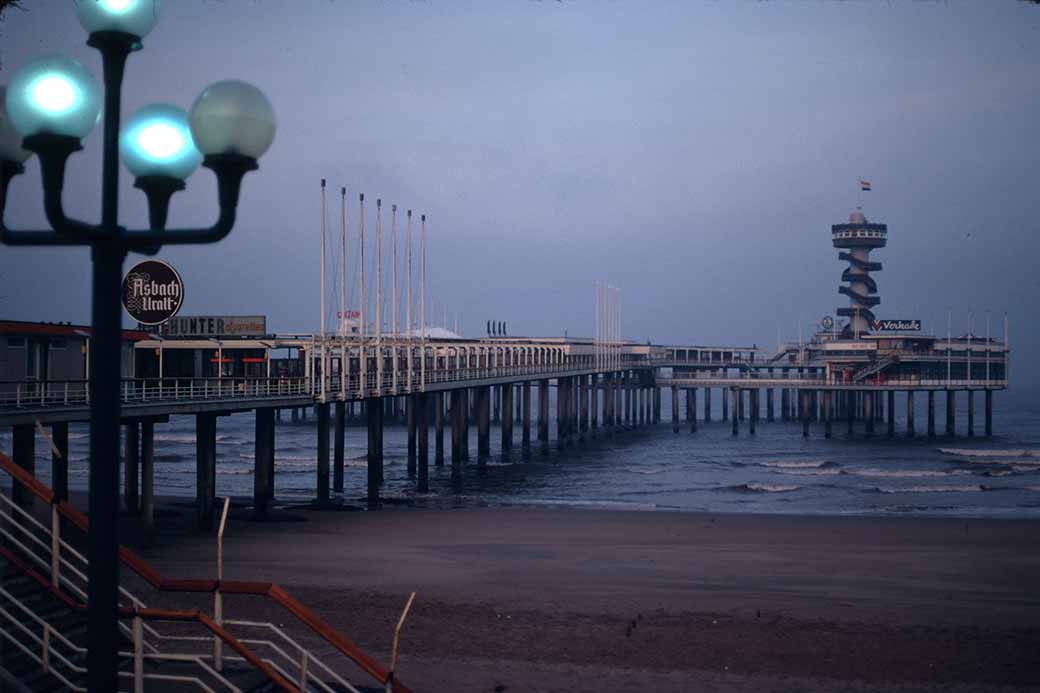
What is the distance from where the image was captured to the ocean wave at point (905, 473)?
48.1m

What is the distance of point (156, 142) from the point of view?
4199mm

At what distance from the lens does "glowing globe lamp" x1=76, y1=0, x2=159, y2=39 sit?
384 centimetres

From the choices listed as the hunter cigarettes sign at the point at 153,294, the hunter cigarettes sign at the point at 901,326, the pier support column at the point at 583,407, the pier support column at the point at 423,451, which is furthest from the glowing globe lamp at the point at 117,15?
the hunter cigarettes sign at the point at 901,326

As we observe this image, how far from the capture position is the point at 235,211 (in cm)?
388

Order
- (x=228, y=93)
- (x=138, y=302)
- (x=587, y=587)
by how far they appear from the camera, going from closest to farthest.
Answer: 1. (x=228, y=93)
2. (x=587, y=587)
3. (x=138, y=302)

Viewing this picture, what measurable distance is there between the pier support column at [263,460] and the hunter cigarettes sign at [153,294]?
14.0ft

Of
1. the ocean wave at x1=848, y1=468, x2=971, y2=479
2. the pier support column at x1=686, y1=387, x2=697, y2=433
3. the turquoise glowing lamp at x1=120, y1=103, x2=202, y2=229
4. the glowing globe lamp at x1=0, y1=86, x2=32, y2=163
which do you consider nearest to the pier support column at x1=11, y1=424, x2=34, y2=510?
the glowing globe lamp at x1=0, y1=86, x2=32, y2=163

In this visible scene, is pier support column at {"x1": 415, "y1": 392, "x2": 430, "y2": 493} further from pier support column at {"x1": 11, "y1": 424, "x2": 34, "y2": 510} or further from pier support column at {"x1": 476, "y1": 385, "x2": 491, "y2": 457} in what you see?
pier support column at {"x1": 11, "y1": 424, "x2": 34, "y2": 510}

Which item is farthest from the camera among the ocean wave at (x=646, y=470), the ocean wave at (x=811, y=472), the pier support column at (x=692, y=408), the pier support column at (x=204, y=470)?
the pier support column at (x=692, y=408)

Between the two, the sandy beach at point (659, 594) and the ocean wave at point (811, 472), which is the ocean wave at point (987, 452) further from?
the sandy beach at point (659, 594)

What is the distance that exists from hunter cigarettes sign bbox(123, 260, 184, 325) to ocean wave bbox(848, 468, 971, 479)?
115 ft

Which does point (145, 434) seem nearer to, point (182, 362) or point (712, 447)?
point (182, 362)

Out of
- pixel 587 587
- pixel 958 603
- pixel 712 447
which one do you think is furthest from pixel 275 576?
pixel 712 447

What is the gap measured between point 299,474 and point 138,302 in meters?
24.5
